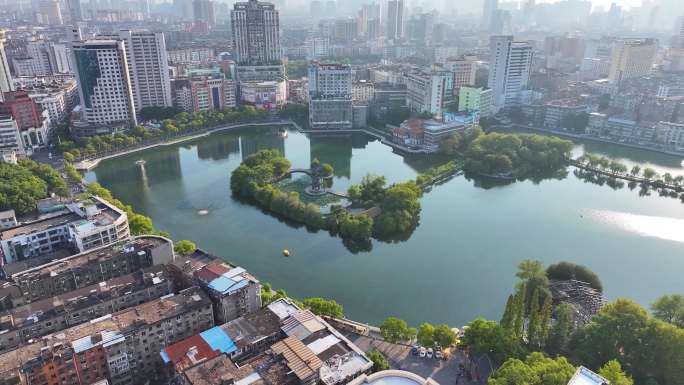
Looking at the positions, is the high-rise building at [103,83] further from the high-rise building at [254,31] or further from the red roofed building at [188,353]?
the red roofed building at [188,353]

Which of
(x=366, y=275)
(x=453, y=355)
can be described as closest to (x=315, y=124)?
(x=366, y=275)

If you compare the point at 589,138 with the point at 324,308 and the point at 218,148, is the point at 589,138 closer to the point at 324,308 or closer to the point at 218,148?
the point at 218,148

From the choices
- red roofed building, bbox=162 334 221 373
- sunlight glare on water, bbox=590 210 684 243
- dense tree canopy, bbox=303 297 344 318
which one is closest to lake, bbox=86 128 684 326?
sunlight glare on water, bbox=590 210 684 243

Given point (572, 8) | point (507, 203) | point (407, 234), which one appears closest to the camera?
point (407, 234)

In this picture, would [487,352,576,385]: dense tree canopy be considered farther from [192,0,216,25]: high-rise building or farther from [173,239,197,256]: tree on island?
A: [192,0,216,25]: high-rise building

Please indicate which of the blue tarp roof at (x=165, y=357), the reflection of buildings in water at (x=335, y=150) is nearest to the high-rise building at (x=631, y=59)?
the reflection of buildings in water at (x=335, y=150)

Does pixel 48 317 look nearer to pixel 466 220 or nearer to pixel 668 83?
pixel 466 220
